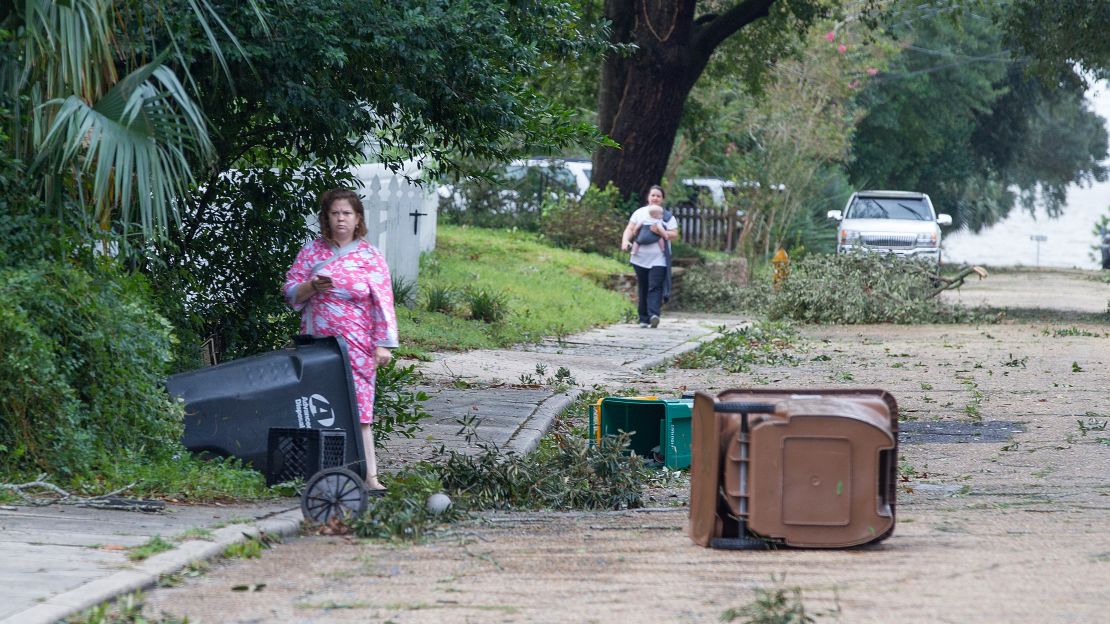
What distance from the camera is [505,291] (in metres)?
19.0

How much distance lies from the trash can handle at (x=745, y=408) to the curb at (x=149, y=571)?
187cm

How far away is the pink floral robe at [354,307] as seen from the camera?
7520 millimetres

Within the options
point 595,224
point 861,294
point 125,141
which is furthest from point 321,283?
point 595,224

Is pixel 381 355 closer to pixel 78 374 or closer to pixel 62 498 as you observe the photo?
pixel 78 374

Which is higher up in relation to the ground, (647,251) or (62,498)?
(647,251)

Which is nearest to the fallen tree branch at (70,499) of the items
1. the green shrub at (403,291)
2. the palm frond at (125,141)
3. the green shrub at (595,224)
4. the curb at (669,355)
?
the palm frond at (125,141)

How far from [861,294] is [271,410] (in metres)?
15.1

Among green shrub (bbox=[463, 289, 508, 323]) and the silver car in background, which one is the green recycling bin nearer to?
green shrub (bbox=[463, 289, 508, 323])

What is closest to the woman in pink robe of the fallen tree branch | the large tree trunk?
the fallen tree branch

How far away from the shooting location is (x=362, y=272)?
24.9ft

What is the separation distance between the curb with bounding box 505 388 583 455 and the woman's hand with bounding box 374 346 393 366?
4.84 ft

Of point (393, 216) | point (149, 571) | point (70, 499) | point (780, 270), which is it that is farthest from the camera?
point (780, 270)

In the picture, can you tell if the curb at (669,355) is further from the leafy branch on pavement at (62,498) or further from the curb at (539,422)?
the leafy branch on pavement at (62,498)

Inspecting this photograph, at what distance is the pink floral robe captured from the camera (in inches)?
296
